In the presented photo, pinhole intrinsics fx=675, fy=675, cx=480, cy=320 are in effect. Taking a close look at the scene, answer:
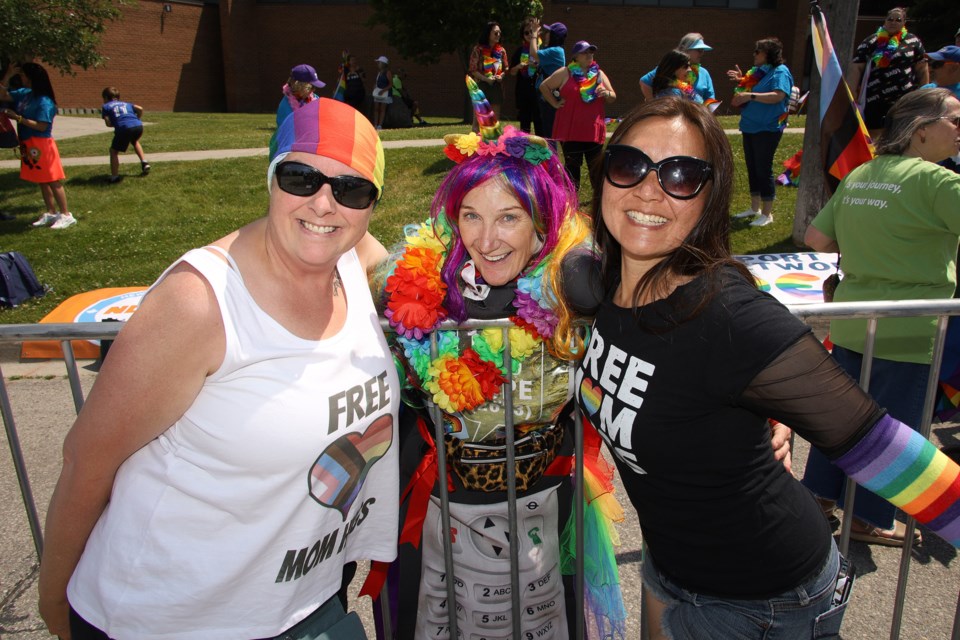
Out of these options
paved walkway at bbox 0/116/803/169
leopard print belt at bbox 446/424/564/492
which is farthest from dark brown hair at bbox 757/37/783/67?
leopard print belt at bbox 446/424/564/492

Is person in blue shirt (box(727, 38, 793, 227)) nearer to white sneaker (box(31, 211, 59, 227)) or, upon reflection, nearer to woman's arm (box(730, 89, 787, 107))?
woman's arm (box(730, 89, 787, 107))

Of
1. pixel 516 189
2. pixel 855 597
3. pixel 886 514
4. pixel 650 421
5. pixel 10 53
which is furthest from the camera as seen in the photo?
pixel 10 53

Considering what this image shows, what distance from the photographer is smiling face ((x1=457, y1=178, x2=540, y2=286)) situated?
2.20 meters

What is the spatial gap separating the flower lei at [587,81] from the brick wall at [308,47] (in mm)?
19064

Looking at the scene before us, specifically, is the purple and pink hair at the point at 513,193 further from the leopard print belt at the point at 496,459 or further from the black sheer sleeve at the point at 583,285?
the leopard print belt at the point at 496,459

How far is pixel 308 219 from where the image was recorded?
157cm

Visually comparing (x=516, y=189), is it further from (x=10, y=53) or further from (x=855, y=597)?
(x=10, y=53)

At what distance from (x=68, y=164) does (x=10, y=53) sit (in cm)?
321

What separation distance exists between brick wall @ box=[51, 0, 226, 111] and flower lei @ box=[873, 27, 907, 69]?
25494 millimetres

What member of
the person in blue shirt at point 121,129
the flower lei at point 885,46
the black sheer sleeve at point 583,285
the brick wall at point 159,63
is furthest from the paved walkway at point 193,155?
the brick wall at point 159,63

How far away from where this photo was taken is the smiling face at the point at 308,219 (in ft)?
5.14

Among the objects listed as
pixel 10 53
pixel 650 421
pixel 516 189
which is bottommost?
pixel 650 421

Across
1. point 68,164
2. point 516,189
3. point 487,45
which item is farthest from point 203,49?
point 516,189

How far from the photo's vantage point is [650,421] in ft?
4.88
